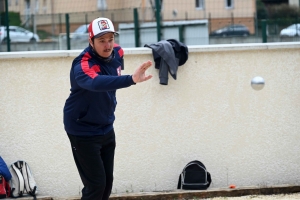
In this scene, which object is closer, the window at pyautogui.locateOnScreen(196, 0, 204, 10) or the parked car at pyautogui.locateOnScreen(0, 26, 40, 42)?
the parked car at pyautogui.locateOnScreen(0, 26, 40, 42)

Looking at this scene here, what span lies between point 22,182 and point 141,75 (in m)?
2.92

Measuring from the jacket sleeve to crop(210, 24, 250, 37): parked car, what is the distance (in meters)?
5.50

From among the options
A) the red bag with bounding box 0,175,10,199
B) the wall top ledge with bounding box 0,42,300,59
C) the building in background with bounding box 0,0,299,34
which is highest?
the building in background with bounding box 0,0,299,34

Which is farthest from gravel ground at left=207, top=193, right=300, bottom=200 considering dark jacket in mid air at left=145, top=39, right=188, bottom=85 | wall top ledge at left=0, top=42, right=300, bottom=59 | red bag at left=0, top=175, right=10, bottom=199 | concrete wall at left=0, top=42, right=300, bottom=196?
red bag at left=0, top=175, right=10, bottom=199

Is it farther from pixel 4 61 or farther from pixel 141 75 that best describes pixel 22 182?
pixel 141 75

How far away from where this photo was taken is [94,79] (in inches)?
155

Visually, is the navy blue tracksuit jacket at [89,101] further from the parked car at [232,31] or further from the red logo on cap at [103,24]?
the parked car at [232,31]

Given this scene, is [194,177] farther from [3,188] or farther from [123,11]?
[123,11]

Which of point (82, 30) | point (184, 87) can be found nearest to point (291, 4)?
point (82, 30)

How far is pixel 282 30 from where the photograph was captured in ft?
27.0

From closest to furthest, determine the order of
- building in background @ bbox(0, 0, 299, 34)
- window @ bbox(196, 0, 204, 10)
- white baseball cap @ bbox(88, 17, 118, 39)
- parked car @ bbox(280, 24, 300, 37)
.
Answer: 1. white baseball cap @ bbox(88, 17, 118, 39)
2. parked car @ bbox(280, 24, 300, 37)
3. building in background @ bbox(0, 0, 299, 34)
4. window @ bbox(196, 0, 204, 10)

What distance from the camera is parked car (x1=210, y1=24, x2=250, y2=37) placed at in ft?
31.0

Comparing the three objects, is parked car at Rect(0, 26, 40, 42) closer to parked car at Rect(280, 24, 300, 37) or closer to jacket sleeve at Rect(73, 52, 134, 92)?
jacket sleeve at Rect(73, 52, 134, 92)

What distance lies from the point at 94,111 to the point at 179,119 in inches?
90.9
